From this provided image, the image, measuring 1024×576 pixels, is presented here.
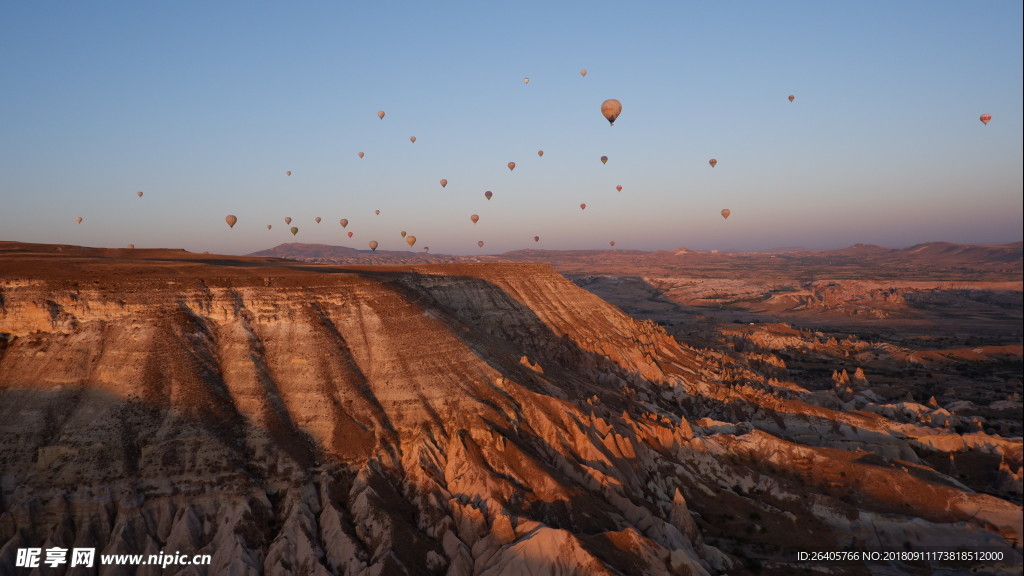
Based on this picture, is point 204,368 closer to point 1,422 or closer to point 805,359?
point 1,422

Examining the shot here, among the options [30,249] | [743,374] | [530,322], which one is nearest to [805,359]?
[743,374]

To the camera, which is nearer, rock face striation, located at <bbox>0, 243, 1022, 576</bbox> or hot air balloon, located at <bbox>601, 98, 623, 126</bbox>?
rock face striation, located at <bbox>0, 243, 1022, 576</bbox>

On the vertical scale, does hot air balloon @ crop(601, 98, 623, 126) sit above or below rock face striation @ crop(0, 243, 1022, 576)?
above

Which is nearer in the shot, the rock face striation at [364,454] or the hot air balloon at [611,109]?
the rock face striation at [364,454]

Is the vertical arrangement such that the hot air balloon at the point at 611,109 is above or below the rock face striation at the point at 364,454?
above
